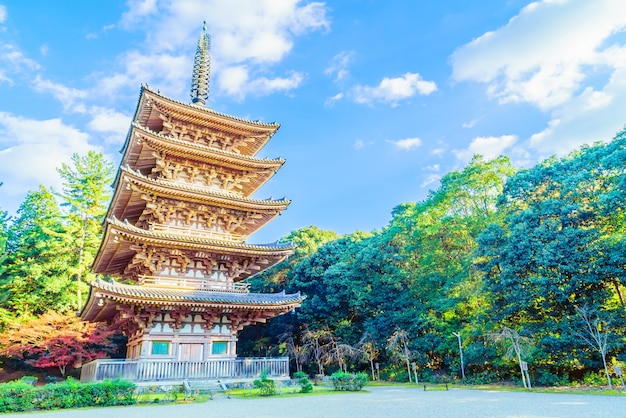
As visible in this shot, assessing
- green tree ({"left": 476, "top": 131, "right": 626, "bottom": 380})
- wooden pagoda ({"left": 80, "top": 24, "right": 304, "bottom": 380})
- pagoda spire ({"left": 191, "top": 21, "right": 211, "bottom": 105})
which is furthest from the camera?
pagoda spire ({"left": 191, "top": 21, "right": 211, "bottom": 105})

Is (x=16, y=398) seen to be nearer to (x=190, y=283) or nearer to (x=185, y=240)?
(x=190, y=283)

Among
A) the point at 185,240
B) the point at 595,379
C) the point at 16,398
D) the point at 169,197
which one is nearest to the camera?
the point at 16,398

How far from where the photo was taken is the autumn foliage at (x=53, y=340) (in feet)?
90.7

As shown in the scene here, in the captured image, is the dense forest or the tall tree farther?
the tall tree

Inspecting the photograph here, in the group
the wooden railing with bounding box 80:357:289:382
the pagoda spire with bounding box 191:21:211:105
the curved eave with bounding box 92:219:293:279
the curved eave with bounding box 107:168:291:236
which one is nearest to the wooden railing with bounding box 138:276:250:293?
the curved eave with bounding box 92:219:293:279

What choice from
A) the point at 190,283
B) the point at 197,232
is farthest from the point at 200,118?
the point at 190,283

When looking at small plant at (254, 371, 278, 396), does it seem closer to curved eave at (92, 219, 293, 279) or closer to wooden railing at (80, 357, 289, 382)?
wooden railing at (80, 357, 289, 382)

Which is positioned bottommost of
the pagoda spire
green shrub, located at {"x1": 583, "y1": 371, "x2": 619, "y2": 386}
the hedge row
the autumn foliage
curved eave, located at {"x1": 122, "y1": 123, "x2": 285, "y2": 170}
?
green shrub, located at {"x1": 583, "y1": 371, "x2": 619, "y2": 386}

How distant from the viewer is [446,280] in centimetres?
2991

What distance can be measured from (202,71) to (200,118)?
6.09 meters

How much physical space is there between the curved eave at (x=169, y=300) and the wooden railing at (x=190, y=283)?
0.55 meters

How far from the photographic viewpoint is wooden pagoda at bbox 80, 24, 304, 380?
15.7 metres

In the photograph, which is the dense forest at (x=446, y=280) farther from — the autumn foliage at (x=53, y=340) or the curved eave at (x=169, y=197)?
the curved eave at (x=169, y=197)

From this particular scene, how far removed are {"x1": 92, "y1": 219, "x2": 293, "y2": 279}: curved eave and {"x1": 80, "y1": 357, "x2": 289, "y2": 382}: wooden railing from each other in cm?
473
